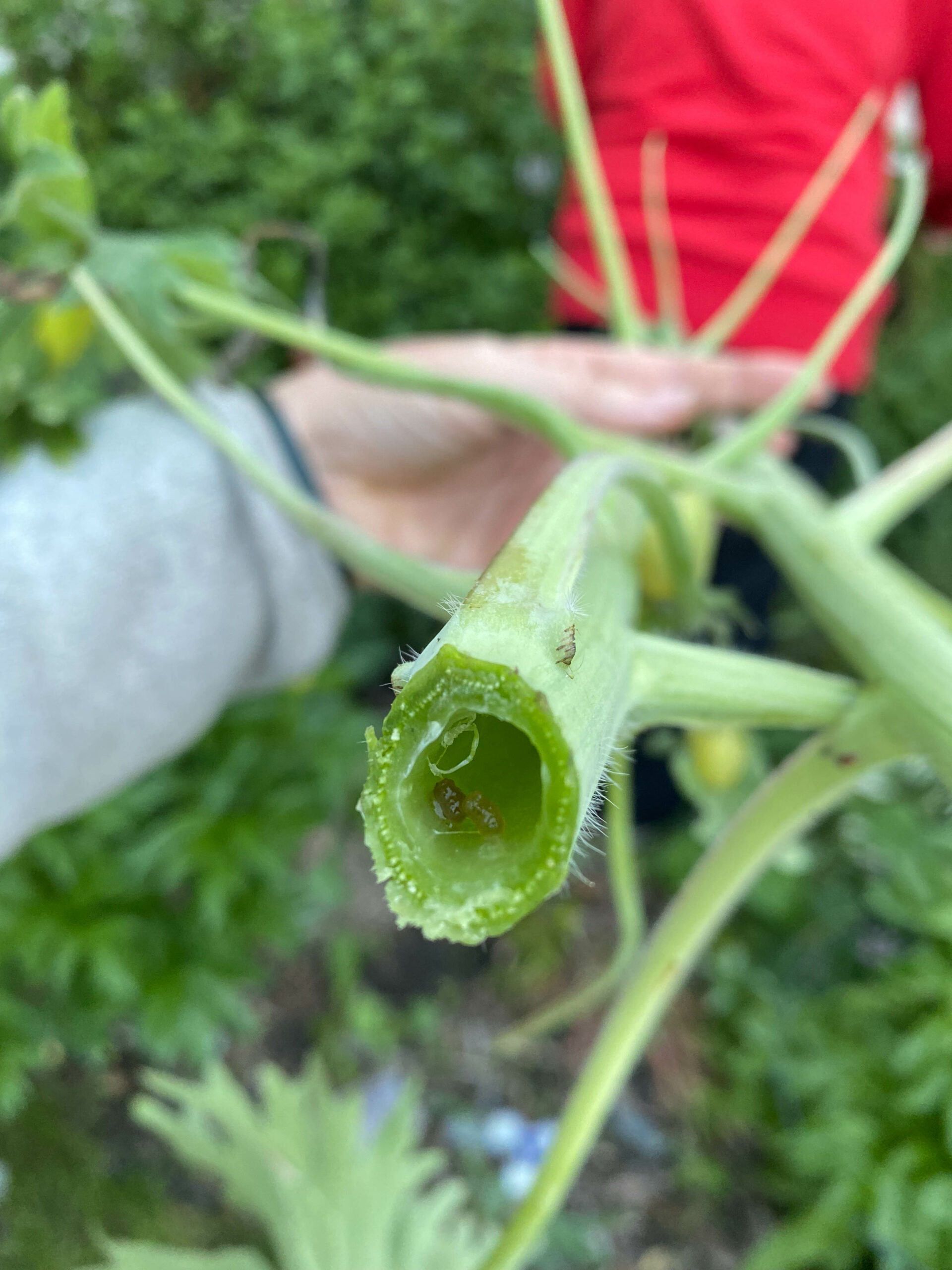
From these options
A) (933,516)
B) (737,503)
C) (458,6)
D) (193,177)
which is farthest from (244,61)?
(933,516)

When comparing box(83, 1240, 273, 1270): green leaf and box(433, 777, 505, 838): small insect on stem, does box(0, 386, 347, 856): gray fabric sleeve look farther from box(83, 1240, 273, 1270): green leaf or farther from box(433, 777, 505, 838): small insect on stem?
box(433, 777, 505, 838): small insect on stem

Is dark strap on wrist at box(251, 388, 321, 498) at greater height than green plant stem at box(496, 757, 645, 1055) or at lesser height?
greater

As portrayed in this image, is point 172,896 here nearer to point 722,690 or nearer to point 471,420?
point 471,420

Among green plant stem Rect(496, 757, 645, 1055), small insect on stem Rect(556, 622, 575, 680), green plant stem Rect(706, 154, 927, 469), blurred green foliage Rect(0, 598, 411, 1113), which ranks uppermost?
small insect on stem Rect(556, 622, 575, 680)

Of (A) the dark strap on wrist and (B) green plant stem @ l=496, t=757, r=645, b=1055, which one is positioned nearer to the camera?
(B) green plant stem @ l=496, t=757, r=645, b=1055

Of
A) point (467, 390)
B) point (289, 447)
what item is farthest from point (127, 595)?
point (467, 390)

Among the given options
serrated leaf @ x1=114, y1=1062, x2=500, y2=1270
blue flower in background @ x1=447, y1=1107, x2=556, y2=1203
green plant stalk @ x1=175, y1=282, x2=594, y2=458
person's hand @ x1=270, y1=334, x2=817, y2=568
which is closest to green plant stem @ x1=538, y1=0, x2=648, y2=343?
person's hand @ x1=270, y1=334, x2=817, y2=568

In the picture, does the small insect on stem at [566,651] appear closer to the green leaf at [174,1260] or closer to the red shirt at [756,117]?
Answer: the green leaf at [174,1260]
